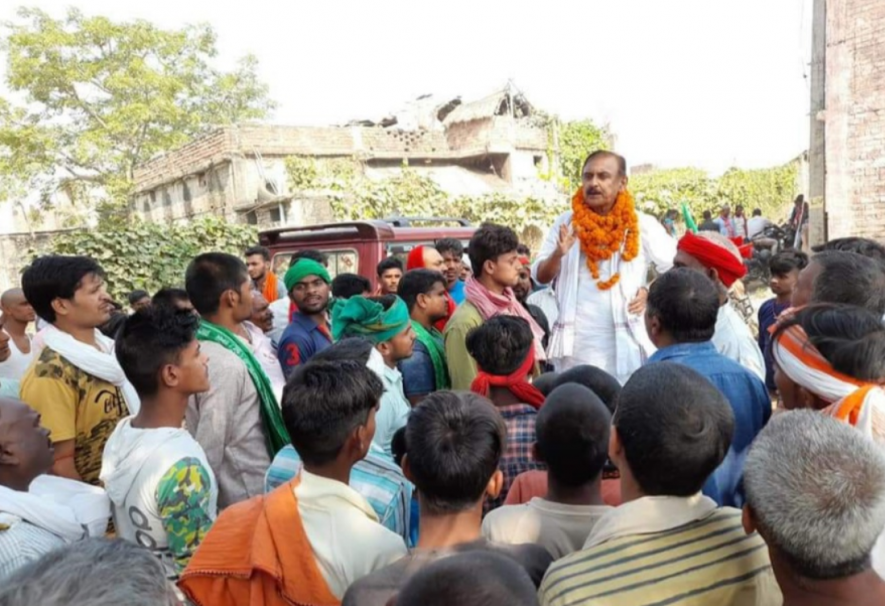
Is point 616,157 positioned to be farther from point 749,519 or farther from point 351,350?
point 749,519

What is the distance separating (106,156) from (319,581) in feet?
83.5

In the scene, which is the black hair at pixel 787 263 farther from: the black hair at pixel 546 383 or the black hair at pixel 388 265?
the black hair at pixel 388 265

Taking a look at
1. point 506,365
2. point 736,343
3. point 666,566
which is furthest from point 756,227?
point 666,566

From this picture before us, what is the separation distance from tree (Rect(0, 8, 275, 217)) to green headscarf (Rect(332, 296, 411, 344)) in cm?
2266

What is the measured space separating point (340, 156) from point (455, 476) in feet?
65.0

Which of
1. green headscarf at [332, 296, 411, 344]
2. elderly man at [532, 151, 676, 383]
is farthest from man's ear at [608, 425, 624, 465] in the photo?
elderly man at [532, 151, 676, 383]

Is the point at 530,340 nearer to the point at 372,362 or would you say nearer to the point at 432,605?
the point at 372,362

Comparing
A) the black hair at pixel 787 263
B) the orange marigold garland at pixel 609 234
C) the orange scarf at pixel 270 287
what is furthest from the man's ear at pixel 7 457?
the black hair at pixel 787 263

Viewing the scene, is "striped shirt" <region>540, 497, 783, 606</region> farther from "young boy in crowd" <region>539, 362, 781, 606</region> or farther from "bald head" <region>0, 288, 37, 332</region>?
"bald head" <region>0, 288, 37, 332</region>

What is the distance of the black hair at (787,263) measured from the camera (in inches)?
190

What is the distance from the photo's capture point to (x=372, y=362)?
275cm

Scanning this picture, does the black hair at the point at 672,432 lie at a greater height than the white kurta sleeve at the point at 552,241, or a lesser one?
lesser

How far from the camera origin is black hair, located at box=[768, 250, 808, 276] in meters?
4.84

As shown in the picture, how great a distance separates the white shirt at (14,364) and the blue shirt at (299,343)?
1.76 m
